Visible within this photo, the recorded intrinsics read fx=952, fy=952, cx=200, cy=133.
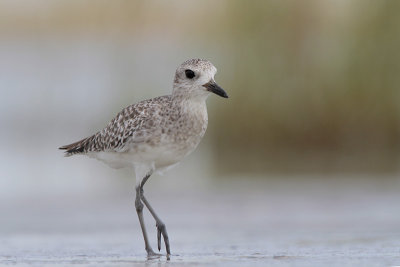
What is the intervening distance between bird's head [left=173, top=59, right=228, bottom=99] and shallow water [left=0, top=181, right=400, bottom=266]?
42.9 inches

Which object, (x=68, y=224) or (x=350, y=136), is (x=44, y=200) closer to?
(x=68, y=224)

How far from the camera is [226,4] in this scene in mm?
13445

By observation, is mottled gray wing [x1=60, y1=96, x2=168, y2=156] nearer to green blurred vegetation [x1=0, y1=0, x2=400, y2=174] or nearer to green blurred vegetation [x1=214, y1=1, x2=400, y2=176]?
green blurred vegetation [x1=0, y1=0, x2=400, y2=174]

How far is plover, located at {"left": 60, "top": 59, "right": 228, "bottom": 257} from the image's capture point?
22.0ft

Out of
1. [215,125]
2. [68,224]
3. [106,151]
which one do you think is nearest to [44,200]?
[68,224]

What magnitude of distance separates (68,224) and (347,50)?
667 centimetres

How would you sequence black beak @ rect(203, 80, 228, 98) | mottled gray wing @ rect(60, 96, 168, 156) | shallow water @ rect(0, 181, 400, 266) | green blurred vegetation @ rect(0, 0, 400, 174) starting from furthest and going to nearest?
green blurred vegetation @ rect(0, 0, 400, 174)
mottled gray wing @ rect(60, 96, 168, 156)
black beak @ rect(203, 80, 228, 98)
shallow water @ rect(0, 181, 400, 266)

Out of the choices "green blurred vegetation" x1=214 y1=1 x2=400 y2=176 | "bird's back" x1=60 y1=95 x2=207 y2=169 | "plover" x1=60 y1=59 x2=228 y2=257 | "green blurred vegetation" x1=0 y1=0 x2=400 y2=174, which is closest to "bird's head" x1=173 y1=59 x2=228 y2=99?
"plover" x1=60 y1=59 x2=228 y2=257

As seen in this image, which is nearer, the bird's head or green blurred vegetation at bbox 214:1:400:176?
the bird's head

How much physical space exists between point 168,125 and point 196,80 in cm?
38

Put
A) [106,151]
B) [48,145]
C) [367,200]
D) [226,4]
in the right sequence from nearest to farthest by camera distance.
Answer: [106,151] → [367,200] → [226,4] → [48,145]

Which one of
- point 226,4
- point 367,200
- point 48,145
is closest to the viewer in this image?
point 367,200

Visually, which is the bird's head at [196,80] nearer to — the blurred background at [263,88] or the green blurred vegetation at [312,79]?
the blurred background at [263,88]

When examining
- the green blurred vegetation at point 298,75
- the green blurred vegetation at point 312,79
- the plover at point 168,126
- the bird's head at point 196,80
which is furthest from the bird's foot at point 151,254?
the green blurred vegetation at point 312,79
